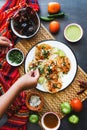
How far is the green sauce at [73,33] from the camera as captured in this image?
1.77 m

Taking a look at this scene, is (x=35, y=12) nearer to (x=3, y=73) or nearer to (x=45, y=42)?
(x=45, y=42)

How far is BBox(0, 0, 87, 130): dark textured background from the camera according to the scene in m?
1.71

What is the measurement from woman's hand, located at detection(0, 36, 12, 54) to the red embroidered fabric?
0.06ft

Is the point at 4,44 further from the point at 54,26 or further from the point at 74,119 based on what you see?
the point at 74,119

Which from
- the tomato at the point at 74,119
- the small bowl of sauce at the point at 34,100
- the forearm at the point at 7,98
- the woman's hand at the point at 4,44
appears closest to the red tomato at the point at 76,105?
the tomato at the point at 74,119

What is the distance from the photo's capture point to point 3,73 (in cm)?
177

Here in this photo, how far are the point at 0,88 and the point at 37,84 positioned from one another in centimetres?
17

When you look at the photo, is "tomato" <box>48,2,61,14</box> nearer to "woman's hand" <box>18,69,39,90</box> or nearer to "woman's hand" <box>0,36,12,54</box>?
"woman's hand" <box>0,36,12,54</box>

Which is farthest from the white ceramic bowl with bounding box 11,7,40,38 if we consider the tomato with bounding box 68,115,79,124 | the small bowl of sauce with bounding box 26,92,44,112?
the tomato with bounding box 68,115,79,124

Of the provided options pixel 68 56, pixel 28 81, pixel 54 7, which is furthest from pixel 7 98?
pixel 54 7

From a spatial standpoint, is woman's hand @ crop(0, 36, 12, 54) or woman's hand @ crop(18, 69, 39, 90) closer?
woman's hand @ crop(18, 69, 39, 90)

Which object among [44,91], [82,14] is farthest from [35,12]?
[44,91]

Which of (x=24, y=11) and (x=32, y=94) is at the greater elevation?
(x=24, y=11)

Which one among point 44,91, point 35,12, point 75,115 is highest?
point 35,12
